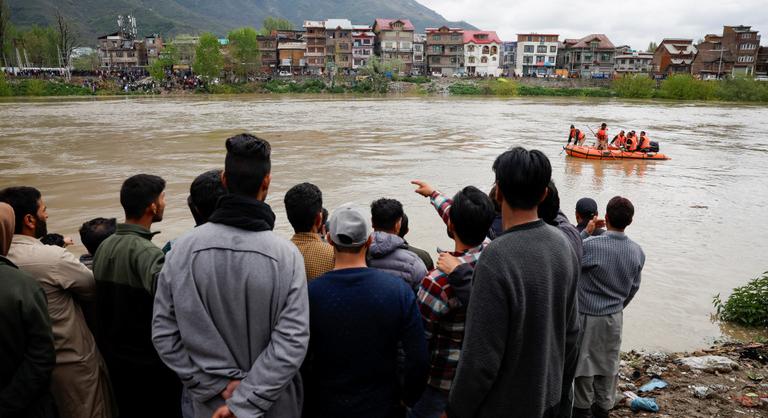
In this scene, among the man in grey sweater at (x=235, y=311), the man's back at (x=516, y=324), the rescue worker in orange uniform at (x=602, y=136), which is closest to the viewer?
the man's back at (x=516, y=324)

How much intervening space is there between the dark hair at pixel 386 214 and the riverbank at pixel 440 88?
6704 centimetres

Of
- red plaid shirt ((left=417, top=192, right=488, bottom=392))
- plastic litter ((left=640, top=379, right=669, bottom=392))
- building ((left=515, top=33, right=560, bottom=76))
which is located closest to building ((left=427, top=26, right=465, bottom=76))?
building ((left=515, top=33, right=560, bottom=76))

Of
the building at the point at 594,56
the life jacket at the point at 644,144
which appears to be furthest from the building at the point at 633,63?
the life jacket at the point at 644,144

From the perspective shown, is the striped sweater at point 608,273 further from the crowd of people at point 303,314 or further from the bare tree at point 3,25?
the bare tree at point 3,25

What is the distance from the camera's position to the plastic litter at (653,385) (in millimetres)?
4621

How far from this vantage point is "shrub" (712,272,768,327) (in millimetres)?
6566

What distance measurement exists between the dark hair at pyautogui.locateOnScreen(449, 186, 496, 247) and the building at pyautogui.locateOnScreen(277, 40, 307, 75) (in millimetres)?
92210

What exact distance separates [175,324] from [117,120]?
120 ft

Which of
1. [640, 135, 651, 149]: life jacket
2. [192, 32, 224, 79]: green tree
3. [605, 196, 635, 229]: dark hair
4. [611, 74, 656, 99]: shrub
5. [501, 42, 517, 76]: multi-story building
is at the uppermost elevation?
[501, 42, 517, 76]: multi-story building

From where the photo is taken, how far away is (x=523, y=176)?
221 cm

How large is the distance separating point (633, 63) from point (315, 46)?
5444 cm

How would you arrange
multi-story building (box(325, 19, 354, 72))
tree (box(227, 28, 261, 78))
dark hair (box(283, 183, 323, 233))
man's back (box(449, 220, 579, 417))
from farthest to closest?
multi-story building (box(325, 19, 354, 72))
tree (box(227, 28, 261, 78))
dark hair (box(283, 183, 323, 233))
man's back (box(449, 220, 579, 417))

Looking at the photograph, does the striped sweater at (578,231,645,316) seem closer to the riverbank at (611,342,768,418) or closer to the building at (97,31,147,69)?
the riverbank at (611,342,768,418)

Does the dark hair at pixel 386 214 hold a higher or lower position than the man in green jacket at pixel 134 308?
higher
